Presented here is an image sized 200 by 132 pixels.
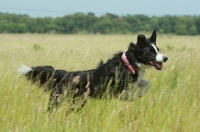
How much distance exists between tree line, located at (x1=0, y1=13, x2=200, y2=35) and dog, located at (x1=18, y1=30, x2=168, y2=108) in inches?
1838

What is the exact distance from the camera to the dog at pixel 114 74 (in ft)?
16.9

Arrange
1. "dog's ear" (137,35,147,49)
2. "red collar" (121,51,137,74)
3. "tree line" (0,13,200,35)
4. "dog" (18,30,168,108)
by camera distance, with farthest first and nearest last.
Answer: "tree line" (0,13,200,35) < "dog's ear" (137,35,147,49) < "red collar" (121,51,137,74) < "dog" (18,30,168,108)

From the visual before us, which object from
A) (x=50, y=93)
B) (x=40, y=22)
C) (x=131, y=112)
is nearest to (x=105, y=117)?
(x=131, y=112)

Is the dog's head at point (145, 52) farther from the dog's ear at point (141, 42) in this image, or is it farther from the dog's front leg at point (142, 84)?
the dog's front leg at point (142, 84)

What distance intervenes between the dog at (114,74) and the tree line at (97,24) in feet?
153

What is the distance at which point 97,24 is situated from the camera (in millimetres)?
59906

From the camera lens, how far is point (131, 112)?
4.30 m

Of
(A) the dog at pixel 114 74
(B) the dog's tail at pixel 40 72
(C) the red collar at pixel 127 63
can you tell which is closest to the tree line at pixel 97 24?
(B) the dog's tail at pixel 40 72

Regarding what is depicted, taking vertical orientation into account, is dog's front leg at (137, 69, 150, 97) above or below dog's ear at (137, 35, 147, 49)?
below

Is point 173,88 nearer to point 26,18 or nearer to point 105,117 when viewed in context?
point 105,117

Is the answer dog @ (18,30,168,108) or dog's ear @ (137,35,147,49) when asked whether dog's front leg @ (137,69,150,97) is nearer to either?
dog @ (18,30,168,108)

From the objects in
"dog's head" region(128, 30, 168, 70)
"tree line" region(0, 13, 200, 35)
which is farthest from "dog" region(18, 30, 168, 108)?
"tree line" region(0, 13, 200, 35)

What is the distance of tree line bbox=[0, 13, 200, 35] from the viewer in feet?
176

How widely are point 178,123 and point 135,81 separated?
1703 mm
